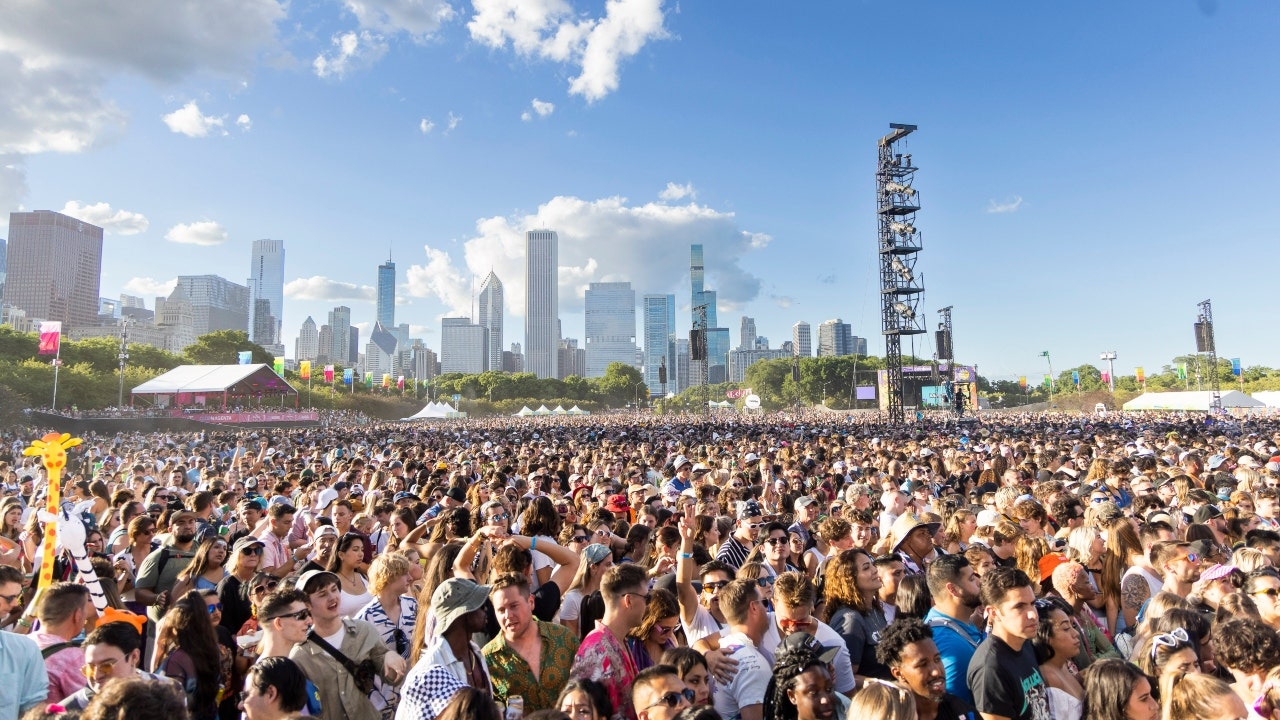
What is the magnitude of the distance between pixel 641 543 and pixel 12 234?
246 meters

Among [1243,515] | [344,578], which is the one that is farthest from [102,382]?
[1243,515]

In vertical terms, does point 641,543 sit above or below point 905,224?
below

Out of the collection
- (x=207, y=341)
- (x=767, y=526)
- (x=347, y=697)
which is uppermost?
(x=207, y=341)

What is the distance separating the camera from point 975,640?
354 cm

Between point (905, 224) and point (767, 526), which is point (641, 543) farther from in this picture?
point (905, 224)

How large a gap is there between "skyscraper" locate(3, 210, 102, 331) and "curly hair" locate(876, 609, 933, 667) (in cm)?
21560

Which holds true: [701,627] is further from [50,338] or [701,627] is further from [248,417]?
[248,417]

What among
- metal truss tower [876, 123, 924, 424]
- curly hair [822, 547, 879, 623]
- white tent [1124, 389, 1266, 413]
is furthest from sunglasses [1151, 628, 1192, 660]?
white tent [1124, 389, 1266, 413]

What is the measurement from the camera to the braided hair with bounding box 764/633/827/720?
9.36 ft

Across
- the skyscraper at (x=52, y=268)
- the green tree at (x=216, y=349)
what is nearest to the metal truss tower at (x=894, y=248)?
the green tree at (x=216, y=349)

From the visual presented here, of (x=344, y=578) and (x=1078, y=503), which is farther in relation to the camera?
(x=1078, y=503)

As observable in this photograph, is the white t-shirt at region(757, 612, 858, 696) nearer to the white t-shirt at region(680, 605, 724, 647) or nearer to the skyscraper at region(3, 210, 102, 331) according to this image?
the white t-shirt at region(680, 605, 724, 647)

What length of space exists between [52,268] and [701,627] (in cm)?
23130

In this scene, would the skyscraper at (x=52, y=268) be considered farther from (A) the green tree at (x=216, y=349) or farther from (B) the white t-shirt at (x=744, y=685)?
(B) the white t-shirt at (x=744, y=685)
